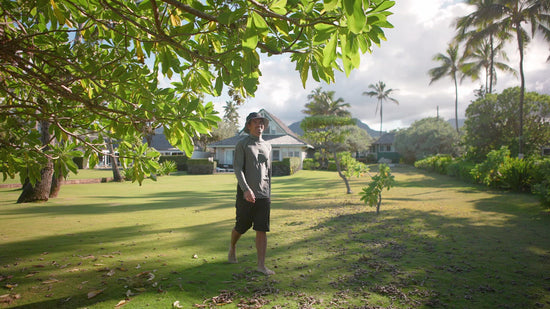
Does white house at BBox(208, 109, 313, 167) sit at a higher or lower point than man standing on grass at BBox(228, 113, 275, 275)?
higher

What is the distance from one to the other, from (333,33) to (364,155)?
184ft

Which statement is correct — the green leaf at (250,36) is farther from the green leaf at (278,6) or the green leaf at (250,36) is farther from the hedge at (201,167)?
the hedge at (201,167)

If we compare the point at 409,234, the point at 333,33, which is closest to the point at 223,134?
the point at 409,234

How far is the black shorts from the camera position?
3.65 meters

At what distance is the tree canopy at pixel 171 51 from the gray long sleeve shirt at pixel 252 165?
0.87 m

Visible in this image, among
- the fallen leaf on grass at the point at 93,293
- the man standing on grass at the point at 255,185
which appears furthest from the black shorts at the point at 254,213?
the fallen leaf on grass at the point at 93,293

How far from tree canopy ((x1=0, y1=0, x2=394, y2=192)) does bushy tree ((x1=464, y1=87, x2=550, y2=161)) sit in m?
23.1

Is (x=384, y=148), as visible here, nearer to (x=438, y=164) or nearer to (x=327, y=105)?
(x=327, y=105)

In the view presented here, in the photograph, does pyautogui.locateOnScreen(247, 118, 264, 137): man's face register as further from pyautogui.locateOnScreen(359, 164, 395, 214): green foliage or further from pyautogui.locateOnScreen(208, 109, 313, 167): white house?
pyautogui.locateOnScreen(208, 109, 313, 167): white house

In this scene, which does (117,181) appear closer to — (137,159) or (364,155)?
(137,159)

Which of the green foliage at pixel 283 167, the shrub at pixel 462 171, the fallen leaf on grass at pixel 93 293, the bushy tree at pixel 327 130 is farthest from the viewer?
the green foliage at pixel 283 167

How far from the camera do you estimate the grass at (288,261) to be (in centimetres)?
298

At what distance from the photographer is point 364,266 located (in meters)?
3.90

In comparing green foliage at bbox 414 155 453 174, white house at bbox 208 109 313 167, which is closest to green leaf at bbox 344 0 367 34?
green foliage at bbox 414 155 453 174
